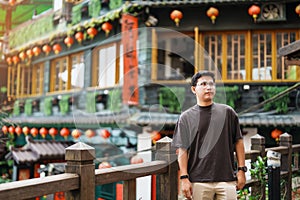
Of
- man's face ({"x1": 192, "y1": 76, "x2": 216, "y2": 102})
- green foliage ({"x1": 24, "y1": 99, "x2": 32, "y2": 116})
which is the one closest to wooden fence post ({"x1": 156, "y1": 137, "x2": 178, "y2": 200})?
man's face ({"x1": 192, "y1": 76, "x2": 216, "y2": 102})

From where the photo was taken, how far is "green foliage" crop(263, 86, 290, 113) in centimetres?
920

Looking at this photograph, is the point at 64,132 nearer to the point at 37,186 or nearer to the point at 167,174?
the point at 167,174

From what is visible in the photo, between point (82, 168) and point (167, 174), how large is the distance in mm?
1005

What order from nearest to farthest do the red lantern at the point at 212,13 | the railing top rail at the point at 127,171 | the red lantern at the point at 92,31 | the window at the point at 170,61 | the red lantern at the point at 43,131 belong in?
the railing top rail at the point at 127,171, the red lantern at the point at 212,13, the window at the point at 170,61, the red lantern at the point at 92,31, the red lantern at the point at 43,131

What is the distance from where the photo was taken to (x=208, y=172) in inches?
106

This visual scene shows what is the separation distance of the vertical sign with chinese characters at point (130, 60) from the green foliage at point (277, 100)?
313cm

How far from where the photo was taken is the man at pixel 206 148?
269 cm

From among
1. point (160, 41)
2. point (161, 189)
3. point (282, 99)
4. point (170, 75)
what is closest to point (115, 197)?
point (170, 75)

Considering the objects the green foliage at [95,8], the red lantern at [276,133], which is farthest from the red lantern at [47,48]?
the red lantern at [276,133]

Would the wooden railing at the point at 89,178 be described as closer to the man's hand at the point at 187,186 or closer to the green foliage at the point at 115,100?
the man's hand at the point at 187,186

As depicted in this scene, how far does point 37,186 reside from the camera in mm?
1995

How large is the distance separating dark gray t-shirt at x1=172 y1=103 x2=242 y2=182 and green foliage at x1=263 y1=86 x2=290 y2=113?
6.92 meters

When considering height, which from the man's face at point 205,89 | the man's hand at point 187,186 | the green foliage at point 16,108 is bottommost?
the man's hand at point 187,186

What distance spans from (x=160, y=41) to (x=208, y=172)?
7.73 metres
